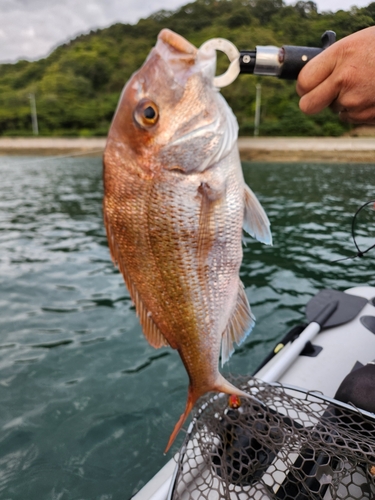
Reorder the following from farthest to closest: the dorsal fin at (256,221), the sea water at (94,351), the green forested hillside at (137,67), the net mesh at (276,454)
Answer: the sea water at (94,351)
the green forested hillside at (137,67)
the net mesh at (276,454)
the dorsal fin at (256,221)

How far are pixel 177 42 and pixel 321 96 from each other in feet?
2.03

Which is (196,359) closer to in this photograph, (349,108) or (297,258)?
(349,108)

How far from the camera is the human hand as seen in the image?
1366 mm

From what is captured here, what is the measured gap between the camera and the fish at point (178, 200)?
4.64 ft

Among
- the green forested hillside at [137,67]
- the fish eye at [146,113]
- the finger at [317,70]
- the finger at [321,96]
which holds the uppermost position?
the green forested hillside at [137,67]

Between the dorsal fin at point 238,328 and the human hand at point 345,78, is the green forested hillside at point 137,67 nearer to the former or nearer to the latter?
the human hand at point 345,78

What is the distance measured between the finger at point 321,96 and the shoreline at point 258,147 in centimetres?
1209

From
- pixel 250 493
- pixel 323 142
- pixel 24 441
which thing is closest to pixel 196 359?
pixel 250 493

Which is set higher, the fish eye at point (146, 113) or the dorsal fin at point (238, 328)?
the fish eye at point (146, 113)

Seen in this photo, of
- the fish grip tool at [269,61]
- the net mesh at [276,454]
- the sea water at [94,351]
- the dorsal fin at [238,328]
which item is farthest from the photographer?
the sea water at [94,351]

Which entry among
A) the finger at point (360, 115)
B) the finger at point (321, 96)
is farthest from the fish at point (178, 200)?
the finger at point (360, 115)

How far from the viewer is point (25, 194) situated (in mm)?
19656

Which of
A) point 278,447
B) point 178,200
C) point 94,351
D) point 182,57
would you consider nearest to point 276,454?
point 278,447

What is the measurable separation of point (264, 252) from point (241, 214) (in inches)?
314
